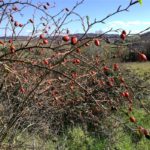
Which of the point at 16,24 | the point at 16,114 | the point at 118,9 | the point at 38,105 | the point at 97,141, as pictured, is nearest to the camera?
the point at 118,9

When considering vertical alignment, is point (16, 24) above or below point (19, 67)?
above

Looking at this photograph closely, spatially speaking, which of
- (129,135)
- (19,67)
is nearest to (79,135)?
(129,135)

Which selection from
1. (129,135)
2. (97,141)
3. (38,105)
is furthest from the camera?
(129,135)

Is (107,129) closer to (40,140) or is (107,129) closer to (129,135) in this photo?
(129,135)

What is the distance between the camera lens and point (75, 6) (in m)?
5.41

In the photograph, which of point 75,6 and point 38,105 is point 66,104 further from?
point 75,6

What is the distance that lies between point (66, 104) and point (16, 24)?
1298mm

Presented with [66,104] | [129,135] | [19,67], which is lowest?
[129,135]

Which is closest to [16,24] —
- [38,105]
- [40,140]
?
[38,105]

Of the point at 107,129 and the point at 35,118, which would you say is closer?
the point at 35,118

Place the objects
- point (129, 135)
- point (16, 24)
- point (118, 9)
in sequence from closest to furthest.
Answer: point (118, 9)
point (16, 24)
point (129, 135)

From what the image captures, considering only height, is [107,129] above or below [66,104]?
below

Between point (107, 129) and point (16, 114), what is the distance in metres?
2.33

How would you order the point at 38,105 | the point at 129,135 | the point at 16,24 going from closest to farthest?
Result: the point at 38,105 < the point at 16,24 < the point at 129,135
